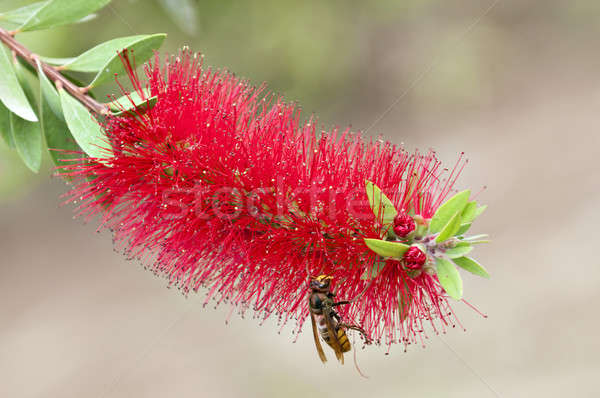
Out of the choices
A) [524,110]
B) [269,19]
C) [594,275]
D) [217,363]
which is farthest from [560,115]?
[217,363]

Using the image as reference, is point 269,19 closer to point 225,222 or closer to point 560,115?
point 560,115

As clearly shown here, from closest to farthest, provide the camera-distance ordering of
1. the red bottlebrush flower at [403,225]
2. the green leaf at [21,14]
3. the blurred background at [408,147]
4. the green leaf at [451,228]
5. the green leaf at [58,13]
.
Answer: the green leaf at [451,228] → the red bottlebrush flower at [403,225] → the green leaf at [58,13] → the green leaf at [21,14] → the blurred background at [408,147]

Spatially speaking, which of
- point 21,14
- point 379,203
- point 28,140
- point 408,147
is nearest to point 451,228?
point 379,203

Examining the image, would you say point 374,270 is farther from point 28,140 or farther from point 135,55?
point 28,140

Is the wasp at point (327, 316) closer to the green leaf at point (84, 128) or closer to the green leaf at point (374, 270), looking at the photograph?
the green leaf at point (374, 270)

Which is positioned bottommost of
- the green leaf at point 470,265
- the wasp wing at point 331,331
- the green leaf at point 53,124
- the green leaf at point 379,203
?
→ the wasp wing at point 331,331

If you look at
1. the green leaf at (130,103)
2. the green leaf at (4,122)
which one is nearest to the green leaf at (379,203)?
the green leaf at (130,103)

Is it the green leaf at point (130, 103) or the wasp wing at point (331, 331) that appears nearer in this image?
the green leaf at point (130, 103)

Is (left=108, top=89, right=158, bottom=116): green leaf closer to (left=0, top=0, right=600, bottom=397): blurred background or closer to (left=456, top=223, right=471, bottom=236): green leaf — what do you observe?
(left=456, top=223, right=471, bottom=236): green leaf
